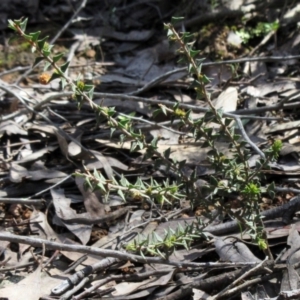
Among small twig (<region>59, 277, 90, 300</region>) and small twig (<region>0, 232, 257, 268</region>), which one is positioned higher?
small twig (<region>0, 232, 257, 268</region>)

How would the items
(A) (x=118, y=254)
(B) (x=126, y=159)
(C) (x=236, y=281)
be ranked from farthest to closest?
1. (B) (x=126, y=159)
2. (A) (x=118, y=254)
3. (C) (x=236, y=281)

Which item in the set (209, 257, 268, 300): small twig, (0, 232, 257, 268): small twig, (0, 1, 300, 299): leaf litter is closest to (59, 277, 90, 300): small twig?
(0, 1, 300, 299): leaf litter

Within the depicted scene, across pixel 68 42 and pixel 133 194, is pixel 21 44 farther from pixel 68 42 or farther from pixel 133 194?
pixel 133 194

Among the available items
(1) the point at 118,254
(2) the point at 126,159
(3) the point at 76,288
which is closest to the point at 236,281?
(1) the point at 118,254

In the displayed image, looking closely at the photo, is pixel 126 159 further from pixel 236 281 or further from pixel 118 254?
pixel 236 281

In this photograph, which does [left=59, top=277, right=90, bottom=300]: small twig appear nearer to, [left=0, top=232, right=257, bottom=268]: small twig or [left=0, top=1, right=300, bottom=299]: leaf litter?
[left=0, top=1, right=300, bottom=299]: leaf litter

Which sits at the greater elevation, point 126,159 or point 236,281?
point 236,281

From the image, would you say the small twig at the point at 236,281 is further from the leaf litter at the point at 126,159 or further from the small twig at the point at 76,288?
the small twig at the point at 76,288

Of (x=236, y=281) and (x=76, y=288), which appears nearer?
(x=236, y=281)

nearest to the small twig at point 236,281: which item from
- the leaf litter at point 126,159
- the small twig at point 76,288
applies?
the leaf litter at point 126,159

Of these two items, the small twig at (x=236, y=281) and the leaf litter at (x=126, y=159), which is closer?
the small twig at (x=236, y=281)

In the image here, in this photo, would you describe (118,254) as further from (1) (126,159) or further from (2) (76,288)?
(1) (126,159)

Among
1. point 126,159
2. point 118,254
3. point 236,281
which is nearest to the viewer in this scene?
point 236,281

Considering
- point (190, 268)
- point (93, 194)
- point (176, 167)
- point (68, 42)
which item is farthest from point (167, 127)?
point (68, 42)
